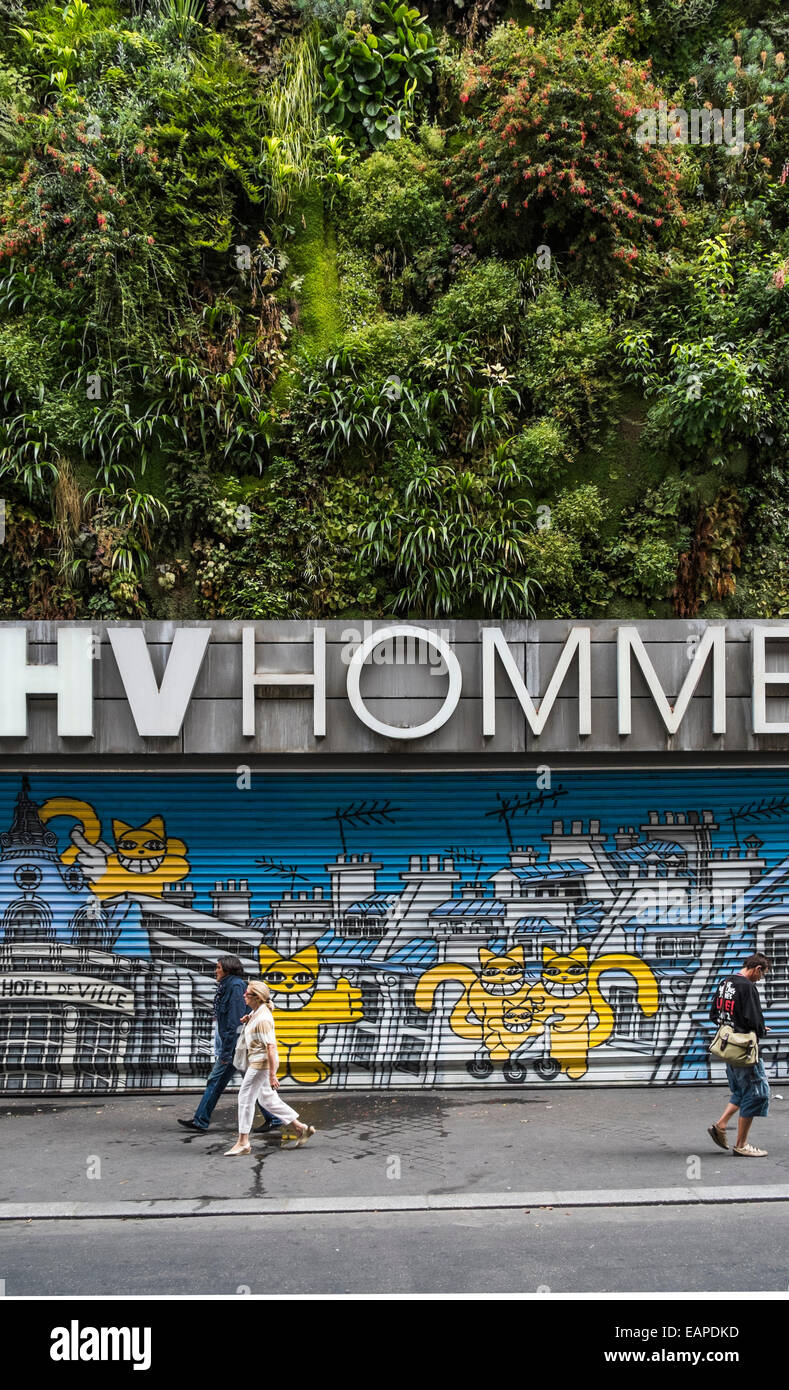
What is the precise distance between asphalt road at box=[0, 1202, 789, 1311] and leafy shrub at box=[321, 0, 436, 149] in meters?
12.1

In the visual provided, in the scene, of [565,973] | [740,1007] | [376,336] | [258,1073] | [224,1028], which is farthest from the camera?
[376,336]

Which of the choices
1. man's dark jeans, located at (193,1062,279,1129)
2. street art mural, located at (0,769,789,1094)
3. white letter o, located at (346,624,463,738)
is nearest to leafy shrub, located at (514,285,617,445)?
white letter o, located at (346,624,463,738)

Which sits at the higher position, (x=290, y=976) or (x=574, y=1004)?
(x=290, y=976)

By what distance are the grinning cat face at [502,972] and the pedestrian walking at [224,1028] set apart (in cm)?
263

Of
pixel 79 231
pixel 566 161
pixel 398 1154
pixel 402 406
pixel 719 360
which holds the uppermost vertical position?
pixel 566 161

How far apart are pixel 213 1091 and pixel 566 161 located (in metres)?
10.6

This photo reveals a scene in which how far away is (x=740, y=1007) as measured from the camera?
7.98 m

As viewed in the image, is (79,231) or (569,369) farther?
(569,369)

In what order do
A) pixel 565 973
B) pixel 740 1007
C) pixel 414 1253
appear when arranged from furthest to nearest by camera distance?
pixel 565 973, pixel 740 1007, pixel 414 1253

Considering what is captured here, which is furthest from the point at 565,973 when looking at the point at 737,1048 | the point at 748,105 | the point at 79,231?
the point at 748,105

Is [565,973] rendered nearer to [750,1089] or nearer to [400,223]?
[750,1089]

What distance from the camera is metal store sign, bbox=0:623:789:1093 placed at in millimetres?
10133

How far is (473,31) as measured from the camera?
13328 mm

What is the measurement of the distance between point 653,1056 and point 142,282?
9960 mm
